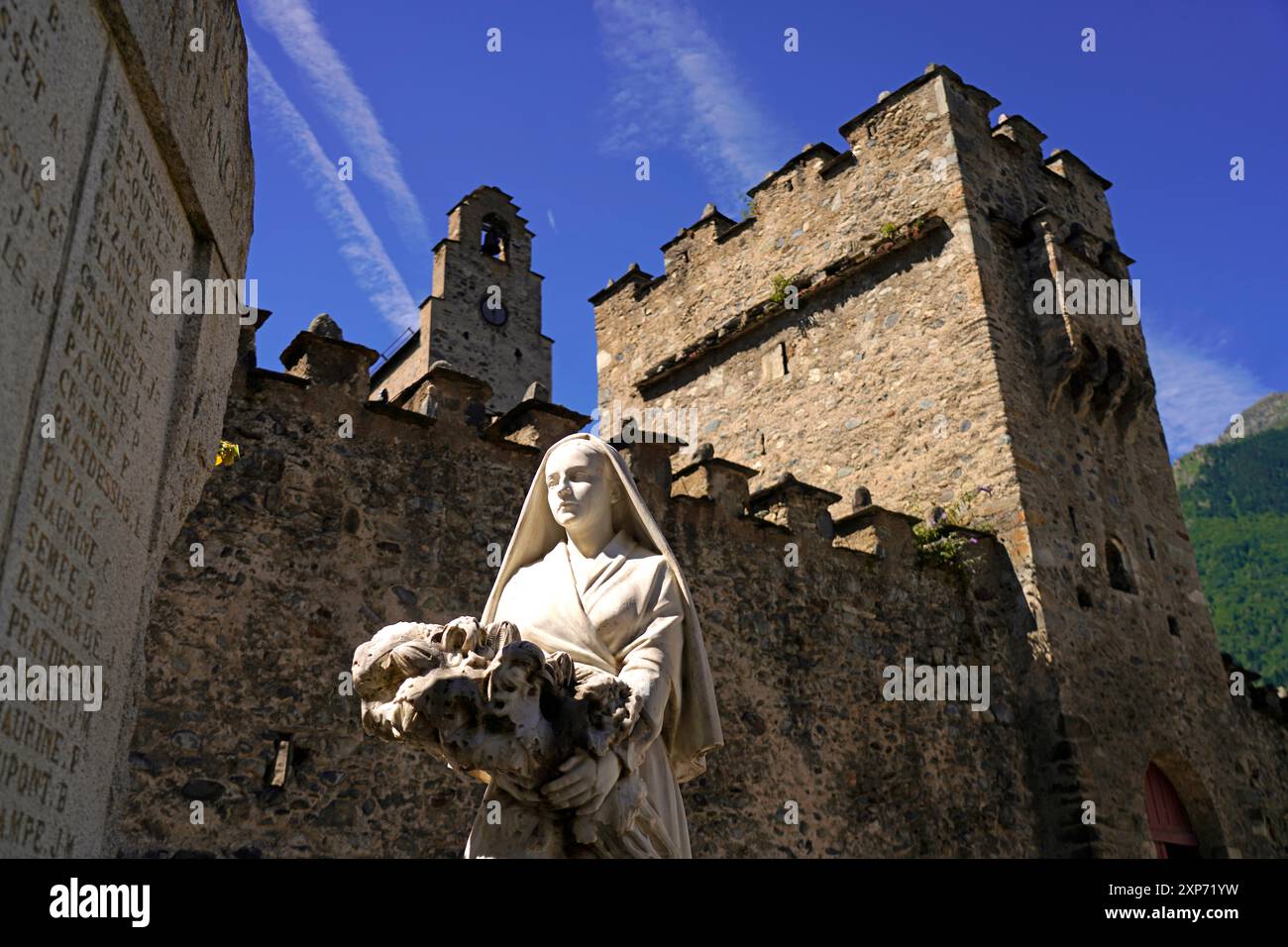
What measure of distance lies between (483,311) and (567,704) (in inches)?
831

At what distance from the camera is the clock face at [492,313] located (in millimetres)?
23000

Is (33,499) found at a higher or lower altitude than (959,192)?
lower

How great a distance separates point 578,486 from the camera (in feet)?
10.6

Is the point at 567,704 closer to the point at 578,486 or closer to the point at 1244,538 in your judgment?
the point at 578,486

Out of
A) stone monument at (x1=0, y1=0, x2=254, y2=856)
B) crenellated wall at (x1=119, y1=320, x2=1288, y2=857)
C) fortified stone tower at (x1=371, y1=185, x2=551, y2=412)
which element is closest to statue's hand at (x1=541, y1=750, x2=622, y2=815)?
stone monument at (x1=0, y1=0, x2=254, y2=856)

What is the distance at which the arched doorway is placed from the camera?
11852 millimetres

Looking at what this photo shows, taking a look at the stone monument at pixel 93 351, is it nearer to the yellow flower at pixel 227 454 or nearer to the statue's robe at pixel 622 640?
the statue's robe at pixel 622 640

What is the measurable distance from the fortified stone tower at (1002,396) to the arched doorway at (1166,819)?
0.54 ft

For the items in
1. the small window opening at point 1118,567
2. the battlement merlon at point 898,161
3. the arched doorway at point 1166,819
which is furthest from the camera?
the battlement merlon at point 898,161

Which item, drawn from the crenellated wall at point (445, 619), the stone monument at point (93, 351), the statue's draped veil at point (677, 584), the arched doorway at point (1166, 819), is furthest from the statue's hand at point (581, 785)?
the arched doorway at point (1166, 819)

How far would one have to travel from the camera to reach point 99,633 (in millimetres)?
2188
